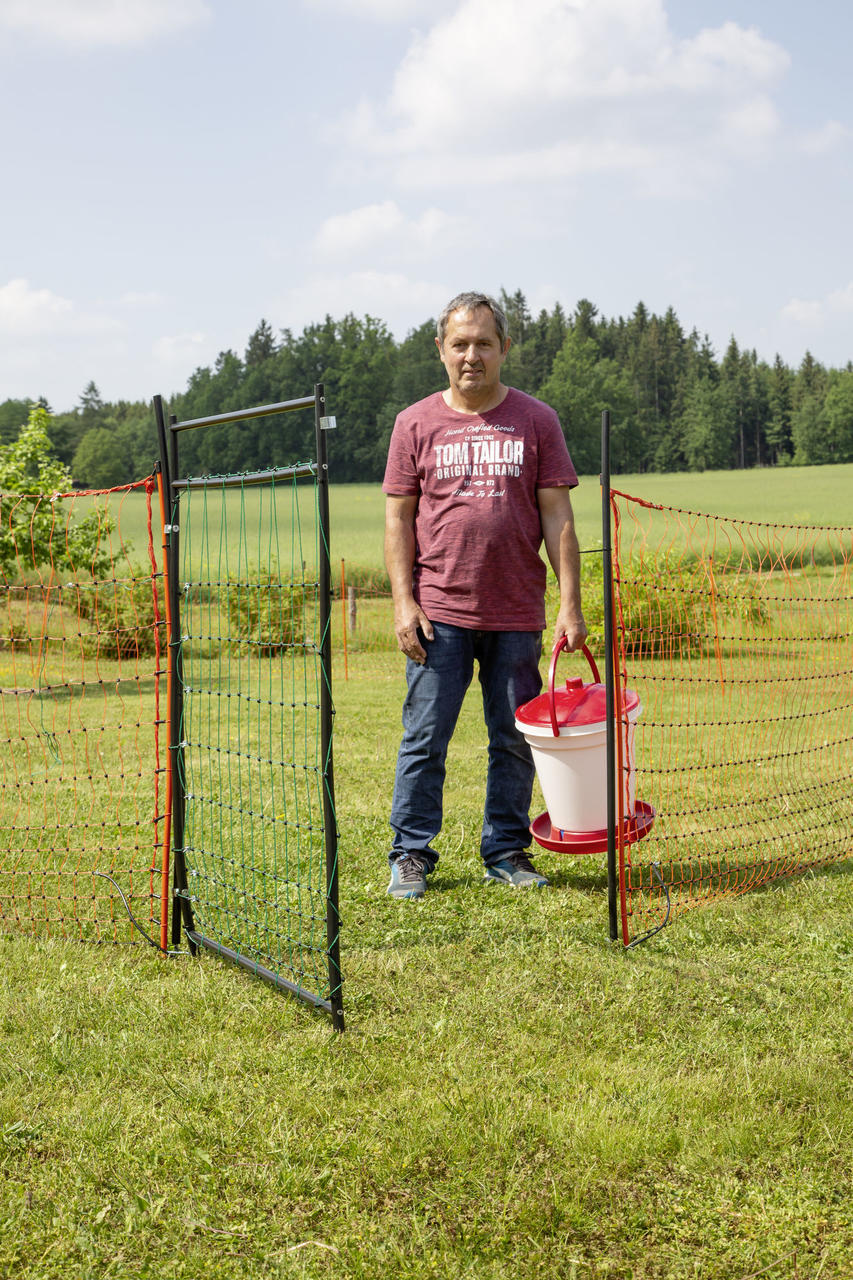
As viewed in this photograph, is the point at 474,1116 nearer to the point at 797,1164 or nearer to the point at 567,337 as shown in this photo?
the point at 797,1164

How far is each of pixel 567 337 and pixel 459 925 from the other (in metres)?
62.6

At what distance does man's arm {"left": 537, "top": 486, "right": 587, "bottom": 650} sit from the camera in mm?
3977

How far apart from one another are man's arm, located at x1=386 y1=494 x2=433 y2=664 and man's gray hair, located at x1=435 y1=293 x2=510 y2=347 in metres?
0.63

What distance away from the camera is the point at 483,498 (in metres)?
3.99

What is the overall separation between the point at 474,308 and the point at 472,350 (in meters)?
0.16

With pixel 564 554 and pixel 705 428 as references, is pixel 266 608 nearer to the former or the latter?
pixel 564 554

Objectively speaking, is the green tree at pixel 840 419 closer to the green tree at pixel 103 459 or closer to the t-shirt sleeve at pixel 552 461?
the green tree at pixel 103 459

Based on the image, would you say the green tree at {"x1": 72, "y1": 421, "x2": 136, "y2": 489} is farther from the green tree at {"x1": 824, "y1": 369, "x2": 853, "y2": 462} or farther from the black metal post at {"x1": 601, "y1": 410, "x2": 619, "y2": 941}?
the black metal post at {"x1": 601, "y1": 410, "x2": 619, "y2": 941}

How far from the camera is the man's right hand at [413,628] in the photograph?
4051 mm

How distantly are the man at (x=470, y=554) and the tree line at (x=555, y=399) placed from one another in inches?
1403

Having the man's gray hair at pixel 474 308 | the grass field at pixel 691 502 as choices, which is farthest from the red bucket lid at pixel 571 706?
the grass field at pixel 691 502

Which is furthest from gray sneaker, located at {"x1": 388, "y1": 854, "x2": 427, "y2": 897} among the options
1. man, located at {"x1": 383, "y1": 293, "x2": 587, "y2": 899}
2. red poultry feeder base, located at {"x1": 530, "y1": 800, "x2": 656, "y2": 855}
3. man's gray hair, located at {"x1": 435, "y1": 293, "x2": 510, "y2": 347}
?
man's gray hair, located at {"x1": 435, "y1": 293, "x2": 510, "y2": 347}

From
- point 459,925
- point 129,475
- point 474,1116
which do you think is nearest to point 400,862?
point 459,925

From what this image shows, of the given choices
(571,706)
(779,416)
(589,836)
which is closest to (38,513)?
(571,706)
